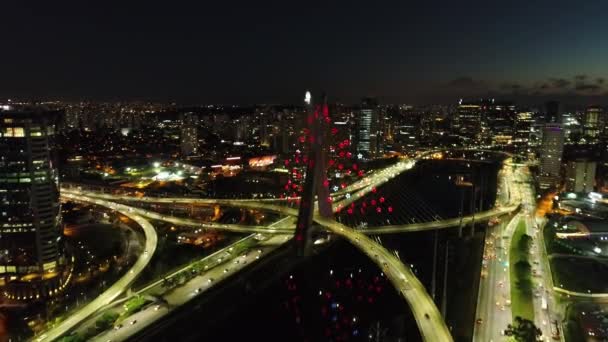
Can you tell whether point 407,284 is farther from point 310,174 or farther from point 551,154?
point 551,154

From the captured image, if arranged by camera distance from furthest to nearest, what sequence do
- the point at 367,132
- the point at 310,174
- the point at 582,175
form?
the point at 367,132 < the point at 582,175 < the point at 310,174

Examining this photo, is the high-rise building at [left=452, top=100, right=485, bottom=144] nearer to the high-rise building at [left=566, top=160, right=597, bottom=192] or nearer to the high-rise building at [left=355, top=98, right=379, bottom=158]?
the high-rise building at [left=355, top=98, right=379, bottom=158]

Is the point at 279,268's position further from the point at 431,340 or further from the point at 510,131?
the point at 510,131

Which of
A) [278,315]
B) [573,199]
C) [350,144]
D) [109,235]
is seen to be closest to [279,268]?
[278,315]

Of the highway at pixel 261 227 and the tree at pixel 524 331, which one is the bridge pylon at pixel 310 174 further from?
the tree at pixel 524 331

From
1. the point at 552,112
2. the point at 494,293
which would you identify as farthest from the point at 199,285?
the point at 552,112
